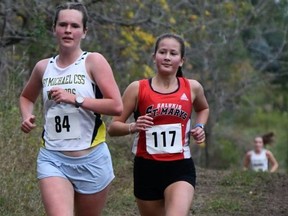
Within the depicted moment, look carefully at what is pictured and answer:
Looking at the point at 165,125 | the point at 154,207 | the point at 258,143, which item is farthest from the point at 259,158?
the point at 165,125

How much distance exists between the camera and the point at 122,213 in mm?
9336

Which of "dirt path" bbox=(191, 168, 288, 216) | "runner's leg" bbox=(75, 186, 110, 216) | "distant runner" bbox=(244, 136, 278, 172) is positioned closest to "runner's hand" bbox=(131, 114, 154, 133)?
"runner's leg" bbox=(75, 186, 110, 216)

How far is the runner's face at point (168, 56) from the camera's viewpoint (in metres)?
6.59

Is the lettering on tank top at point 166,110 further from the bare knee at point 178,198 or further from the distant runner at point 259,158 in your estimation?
the distant runner at point 259,158

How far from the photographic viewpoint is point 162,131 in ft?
21.2

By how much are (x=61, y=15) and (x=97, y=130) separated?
841 millimetres

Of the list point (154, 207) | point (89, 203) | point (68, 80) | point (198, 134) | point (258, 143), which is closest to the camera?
point (68, 80)

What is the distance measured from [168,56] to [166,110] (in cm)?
44

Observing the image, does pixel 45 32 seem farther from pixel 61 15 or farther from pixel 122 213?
pixel 61 15

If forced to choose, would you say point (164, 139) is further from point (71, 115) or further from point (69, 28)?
point (69, 28)

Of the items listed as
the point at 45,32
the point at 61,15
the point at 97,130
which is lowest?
the point at 97,130

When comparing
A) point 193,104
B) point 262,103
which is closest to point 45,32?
point 193,104

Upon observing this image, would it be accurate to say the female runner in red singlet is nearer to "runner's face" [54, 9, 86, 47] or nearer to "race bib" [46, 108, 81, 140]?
"race bib" [46, 108, 81, 140]

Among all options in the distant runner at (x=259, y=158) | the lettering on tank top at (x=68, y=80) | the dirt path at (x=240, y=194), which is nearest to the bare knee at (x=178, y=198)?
the lettering on tank top at (x=68, y=80)
